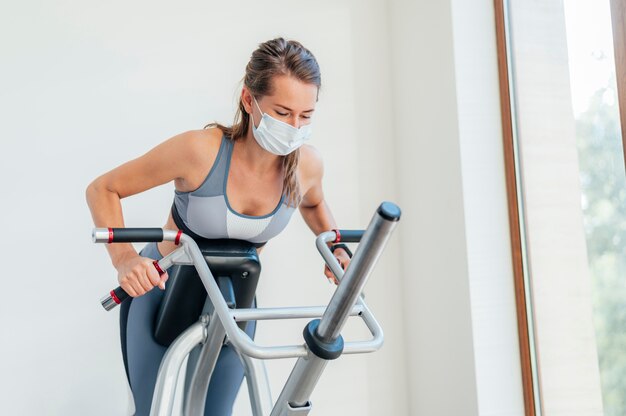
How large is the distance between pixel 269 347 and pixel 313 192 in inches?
31.2

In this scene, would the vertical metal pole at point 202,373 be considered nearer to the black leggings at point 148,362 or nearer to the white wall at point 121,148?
the black leggings at point 148,362

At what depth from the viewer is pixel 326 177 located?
2.71m

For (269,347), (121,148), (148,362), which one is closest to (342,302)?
(269,347)

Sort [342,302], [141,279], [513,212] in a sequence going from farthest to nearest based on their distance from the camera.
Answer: [513,212], [141,279], [342,302]

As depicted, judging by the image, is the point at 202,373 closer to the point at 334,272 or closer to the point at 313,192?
the point at 334,272

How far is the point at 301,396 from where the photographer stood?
116cm

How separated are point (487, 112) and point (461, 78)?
0.15 meters

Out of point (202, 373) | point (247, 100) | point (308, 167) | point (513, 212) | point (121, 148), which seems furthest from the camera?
point (121, 148)

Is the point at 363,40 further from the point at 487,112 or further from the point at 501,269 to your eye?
the point at 501,269

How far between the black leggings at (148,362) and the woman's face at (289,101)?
1.69 feet

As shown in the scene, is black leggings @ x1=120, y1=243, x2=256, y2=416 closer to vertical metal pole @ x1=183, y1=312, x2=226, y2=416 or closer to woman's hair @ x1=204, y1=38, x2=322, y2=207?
vertical metal pole @ x1=183, y1=312, x2=226, y2=416

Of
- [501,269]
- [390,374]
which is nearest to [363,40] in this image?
[501,269]

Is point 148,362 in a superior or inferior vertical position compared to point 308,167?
inferior

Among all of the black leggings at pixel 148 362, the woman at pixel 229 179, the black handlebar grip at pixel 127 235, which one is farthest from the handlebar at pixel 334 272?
the black leggings at pixel 148 362
